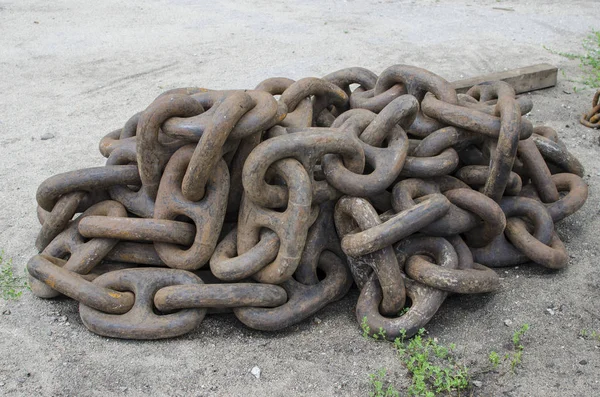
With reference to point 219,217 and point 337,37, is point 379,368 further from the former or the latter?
point 337,37

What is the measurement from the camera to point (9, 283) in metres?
3.56

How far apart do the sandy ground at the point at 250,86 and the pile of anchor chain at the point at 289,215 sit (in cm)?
16

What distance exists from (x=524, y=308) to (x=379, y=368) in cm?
87

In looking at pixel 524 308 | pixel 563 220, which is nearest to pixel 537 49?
pixel 563 220

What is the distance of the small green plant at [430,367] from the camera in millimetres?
2656

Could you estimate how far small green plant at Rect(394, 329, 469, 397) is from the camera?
2656 mm

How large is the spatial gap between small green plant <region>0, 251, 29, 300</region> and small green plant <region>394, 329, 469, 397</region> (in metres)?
2.06

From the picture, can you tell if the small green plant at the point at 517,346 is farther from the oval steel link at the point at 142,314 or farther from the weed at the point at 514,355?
the oval steel link at the point at 142,314

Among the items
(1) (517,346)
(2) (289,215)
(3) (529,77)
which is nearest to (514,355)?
(1) (517,346)

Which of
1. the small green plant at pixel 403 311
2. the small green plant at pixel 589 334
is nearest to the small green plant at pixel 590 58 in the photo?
the small green plant at pixel 589 334

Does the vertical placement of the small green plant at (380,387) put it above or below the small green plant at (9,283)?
above

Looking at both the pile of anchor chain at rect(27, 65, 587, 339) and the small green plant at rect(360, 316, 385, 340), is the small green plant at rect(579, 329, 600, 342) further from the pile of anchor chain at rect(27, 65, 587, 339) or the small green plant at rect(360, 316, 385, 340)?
the small green plant at rect(360, 316, 385, 340)

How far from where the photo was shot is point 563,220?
13.0 feet

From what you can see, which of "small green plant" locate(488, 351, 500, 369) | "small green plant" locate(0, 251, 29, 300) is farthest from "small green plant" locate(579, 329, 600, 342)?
"small green plant" locate(0, 251, 29, 300)
